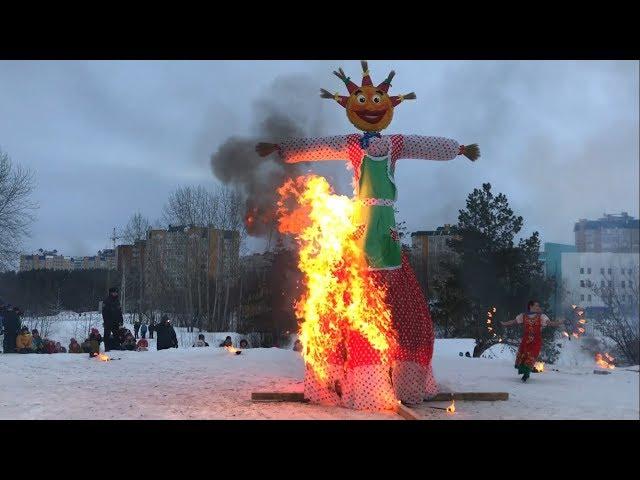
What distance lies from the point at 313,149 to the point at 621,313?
8804mm

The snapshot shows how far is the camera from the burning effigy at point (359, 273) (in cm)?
585

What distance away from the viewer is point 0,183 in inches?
614

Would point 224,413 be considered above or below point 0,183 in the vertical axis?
below

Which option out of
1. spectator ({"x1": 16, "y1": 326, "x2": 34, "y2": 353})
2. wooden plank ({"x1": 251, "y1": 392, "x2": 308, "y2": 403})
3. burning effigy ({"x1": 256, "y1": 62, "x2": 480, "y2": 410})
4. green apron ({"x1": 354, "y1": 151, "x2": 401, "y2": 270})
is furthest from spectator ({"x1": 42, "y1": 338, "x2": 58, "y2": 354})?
green apron ({"x1": 354, "y1": 151, "x2": 401, "y2": 270})

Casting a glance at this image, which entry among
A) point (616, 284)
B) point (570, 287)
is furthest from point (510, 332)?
point (616, 284)

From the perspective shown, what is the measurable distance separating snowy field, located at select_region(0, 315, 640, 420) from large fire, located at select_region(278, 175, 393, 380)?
2.29 feet

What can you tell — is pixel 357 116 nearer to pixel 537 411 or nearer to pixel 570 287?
pixel 537 411

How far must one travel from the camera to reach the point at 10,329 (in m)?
11.9

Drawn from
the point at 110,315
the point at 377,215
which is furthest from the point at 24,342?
the point at 377,215

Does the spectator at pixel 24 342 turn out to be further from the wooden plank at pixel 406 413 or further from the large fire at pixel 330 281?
the wooden plank at pixel 406 413

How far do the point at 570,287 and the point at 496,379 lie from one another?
7.82 m

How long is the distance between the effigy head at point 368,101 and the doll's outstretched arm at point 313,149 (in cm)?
31

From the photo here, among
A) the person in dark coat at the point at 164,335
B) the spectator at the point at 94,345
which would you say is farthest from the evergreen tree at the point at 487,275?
the spectator at the point at 94,345

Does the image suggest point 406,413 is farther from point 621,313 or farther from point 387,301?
point 621,313
